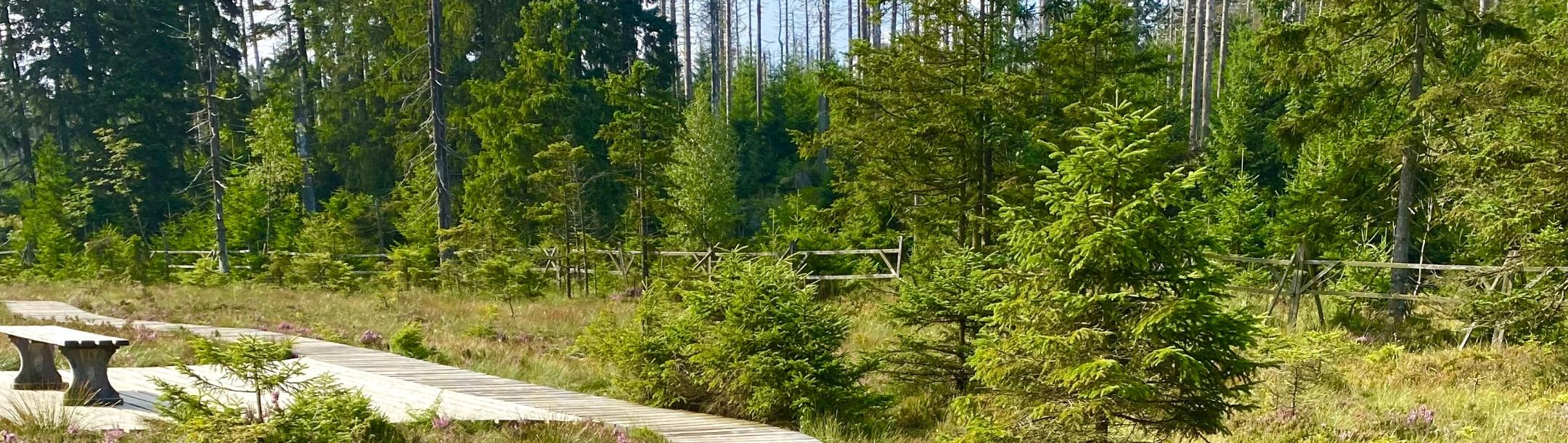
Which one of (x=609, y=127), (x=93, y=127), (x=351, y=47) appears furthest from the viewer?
(x=93, y=127)

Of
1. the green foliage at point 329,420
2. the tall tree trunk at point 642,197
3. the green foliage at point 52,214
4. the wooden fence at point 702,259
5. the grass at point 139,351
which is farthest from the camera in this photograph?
the green foliage at point 52,214

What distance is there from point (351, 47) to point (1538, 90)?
37.6 metres

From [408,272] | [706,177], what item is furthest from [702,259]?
[706,177]

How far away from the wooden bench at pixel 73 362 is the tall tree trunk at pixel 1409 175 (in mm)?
17024

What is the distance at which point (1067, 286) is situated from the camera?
6957mm

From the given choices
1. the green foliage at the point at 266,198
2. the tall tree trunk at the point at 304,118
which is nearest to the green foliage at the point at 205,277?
the green foliage at the point at 266,198

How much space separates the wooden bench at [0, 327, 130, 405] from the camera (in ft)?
23.4

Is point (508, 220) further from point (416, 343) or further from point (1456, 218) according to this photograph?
point (1456, 218)

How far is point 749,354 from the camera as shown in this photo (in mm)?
9281

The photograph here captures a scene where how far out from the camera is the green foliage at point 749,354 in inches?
357

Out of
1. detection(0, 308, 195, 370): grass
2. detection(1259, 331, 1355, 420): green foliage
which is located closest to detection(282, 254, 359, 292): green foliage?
detection(0, 308, 195, 370): grass

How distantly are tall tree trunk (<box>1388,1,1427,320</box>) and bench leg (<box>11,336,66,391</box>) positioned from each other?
17463 mm

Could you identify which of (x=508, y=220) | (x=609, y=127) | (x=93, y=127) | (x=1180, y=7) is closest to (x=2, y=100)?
(x=93, y=127)

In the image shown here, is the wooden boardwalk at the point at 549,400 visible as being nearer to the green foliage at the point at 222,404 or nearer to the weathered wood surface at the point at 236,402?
the weathered wood surface at the point at 236,402
